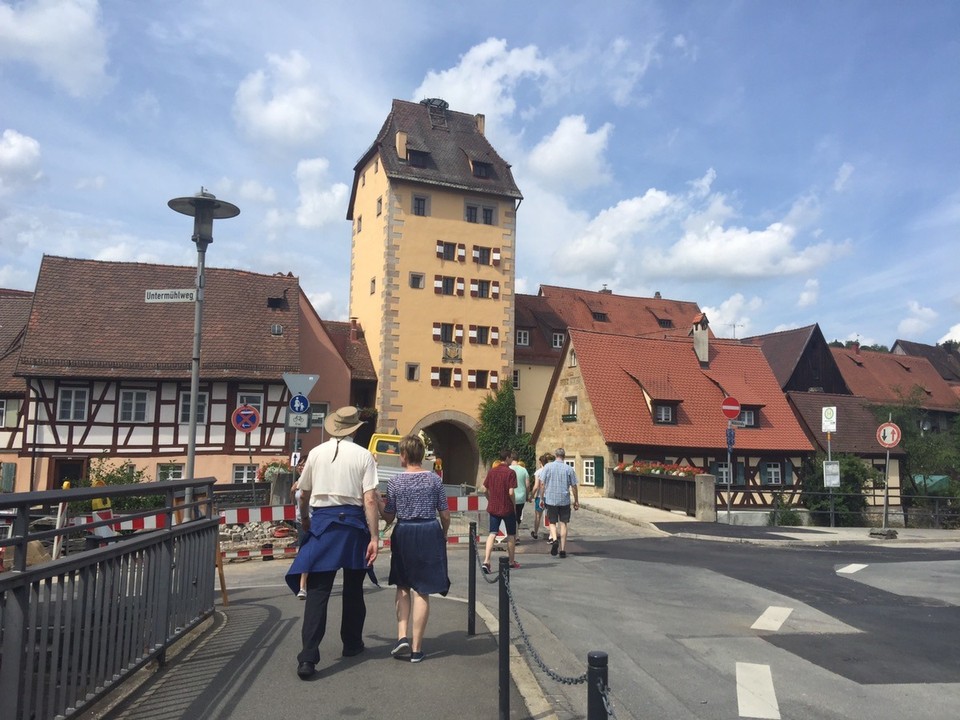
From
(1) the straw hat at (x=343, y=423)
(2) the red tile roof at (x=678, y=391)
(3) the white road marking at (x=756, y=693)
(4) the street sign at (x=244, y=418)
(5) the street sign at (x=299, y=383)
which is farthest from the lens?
(2) the red tile roof at (x=678, y=391)

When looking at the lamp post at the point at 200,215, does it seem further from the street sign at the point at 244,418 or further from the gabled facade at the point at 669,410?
the gabled facade at the point at 669,410

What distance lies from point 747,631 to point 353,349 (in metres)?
37.9

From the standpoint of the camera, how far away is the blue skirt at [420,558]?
20.5 feet

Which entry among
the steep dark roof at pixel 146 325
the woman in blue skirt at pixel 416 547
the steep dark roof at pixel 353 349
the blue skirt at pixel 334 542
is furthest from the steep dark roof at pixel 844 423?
the blue skirt at pixel 334 542

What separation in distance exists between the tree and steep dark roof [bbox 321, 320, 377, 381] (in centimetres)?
612

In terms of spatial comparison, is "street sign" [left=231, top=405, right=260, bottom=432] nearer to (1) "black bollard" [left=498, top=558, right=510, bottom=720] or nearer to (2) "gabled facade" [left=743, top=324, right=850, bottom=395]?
(1) "black bollard" [left=498, top=558, right=510, bottom=720]

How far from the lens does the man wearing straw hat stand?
5918mm

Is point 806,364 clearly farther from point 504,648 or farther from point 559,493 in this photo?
point 504,648

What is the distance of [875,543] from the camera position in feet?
60.1

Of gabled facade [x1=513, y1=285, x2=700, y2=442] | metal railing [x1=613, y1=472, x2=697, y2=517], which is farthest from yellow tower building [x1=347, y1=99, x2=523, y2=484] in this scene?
metal railing [x1=613, y1=472, x2=697, y2=517]

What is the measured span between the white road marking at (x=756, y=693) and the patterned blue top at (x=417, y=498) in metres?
2.53

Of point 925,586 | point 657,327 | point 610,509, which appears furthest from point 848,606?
point 657,327

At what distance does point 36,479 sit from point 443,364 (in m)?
19.5

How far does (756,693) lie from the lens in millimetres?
6121
